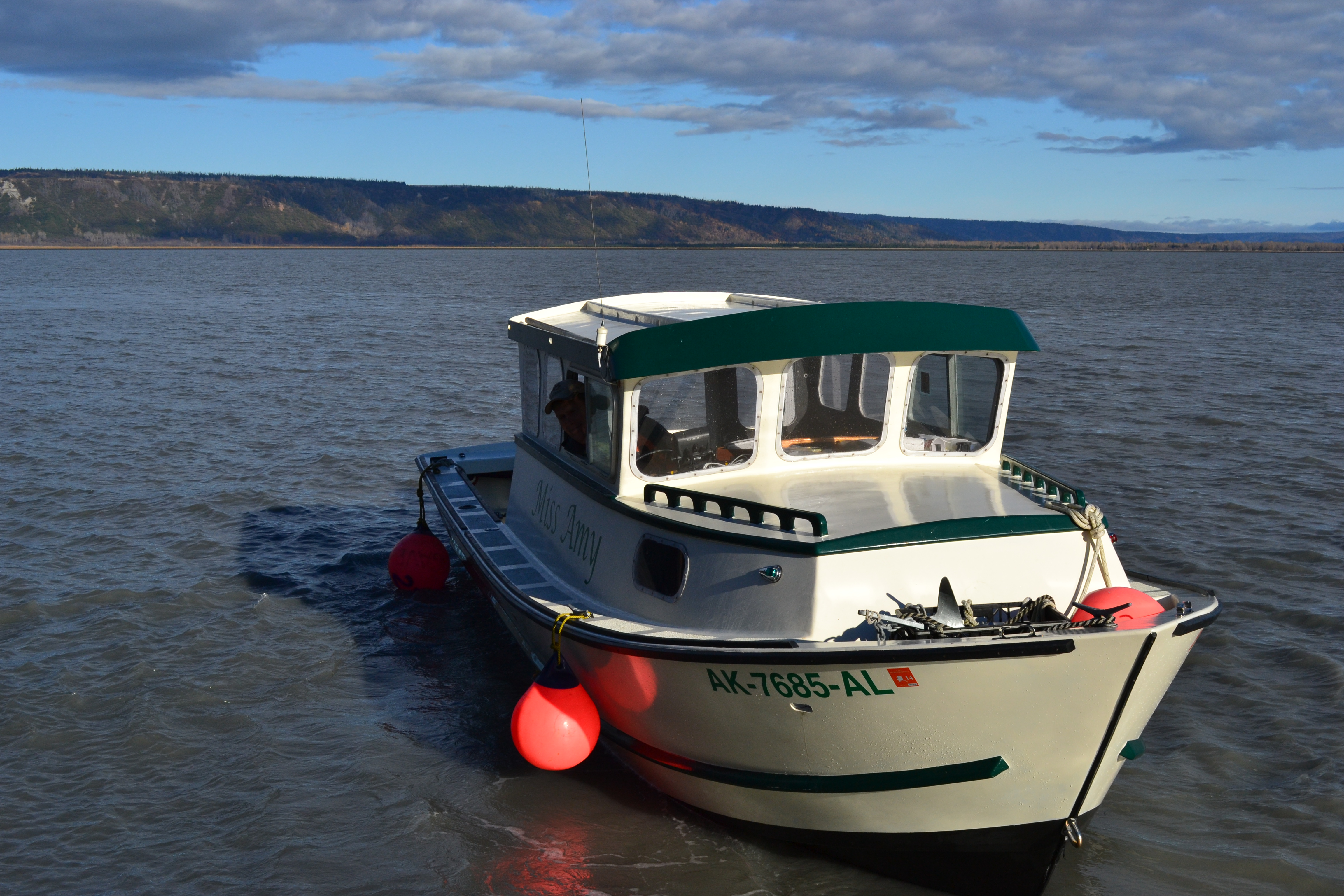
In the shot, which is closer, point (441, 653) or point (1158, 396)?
point (441, 653)

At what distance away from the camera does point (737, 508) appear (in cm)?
723

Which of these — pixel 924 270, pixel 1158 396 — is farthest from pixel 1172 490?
pixel 924 270

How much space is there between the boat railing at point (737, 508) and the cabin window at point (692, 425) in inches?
11.4

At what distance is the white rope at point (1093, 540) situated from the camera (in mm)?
6883

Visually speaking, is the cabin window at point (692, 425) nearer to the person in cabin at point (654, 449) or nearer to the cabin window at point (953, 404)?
the person in cabin at point (654, 449)

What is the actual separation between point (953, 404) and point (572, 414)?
121 inches

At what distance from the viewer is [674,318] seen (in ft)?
30.2

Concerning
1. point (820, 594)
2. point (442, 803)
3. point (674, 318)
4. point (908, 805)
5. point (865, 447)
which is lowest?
point (442, 803)

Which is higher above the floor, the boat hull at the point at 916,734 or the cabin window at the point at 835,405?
the cabin window at the point at 835,405

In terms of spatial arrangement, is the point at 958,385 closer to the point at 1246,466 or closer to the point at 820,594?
the point at 820,594

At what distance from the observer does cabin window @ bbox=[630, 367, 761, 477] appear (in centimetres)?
780

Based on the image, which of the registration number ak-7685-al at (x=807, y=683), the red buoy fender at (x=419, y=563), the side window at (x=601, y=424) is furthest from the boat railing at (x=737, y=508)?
the red buoy fender at (x=419, y=563)

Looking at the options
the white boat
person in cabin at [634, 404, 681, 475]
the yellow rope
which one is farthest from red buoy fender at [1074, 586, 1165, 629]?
the yellow rope

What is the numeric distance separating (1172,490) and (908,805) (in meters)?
12.0
